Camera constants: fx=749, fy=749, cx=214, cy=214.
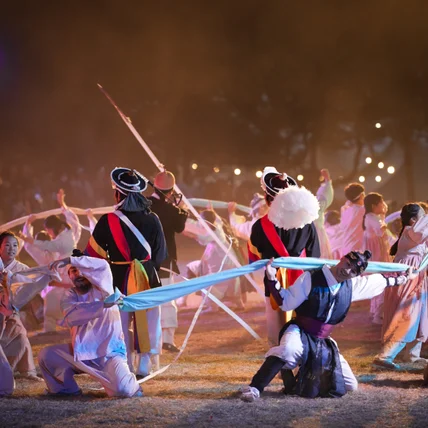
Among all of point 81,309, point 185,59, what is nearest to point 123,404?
point 81,309

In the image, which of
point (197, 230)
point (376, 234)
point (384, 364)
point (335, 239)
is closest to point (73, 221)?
point (197, 230)

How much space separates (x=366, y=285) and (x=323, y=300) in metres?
0.41

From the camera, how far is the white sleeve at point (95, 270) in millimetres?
5504

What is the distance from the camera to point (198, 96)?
74.1 ft

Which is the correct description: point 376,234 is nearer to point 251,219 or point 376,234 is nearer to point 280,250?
point 251,219

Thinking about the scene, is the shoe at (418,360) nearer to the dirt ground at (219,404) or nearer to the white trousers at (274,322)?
Answer: the dirt ground at (219,404)

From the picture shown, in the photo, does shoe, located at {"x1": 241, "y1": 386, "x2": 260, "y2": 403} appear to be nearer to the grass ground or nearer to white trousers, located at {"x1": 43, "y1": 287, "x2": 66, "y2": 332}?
the grass ground

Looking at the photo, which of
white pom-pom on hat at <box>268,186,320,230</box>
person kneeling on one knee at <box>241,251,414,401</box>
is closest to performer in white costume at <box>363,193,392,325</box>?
white pom-pom on hat at <box>268,186,320,230</box>

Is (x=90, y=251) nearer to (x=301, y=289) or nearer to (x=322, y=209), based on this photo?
(x=301, y=289)

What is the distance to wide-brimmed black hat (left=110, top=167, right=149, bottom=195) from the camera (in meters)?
6.48

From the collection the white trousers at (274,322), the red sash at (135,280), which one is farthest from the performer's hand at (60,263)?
the white trousers at (274,322)

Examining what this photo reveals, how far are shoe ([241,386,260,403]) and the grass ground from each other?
7cm

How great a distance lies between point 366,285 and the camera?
5.65 metres

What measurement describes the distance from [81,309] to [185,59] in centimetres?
1563
